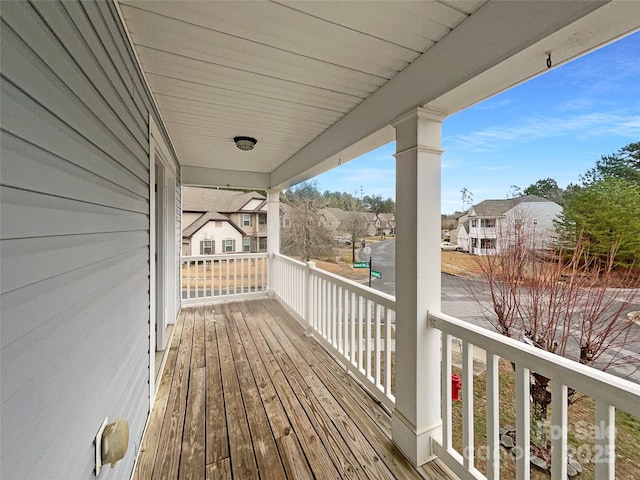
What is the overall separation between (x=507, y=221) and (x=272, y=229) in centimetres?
437

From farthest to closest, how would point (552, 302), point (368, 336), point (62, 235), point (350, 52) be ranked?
point (368, 336) < point (350, 52) < point (552, 302) < point (62, 235)

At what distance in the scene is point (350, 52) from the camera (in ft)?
5.44

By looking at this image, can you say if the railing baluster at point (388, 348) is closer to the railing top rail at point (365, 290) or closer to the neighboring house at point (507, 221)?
the railing top rail at point (365, 290)

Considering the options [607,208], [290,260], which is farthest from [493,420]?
[290,260]

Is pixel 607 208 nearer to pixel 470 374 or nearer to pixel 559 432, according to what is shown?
pixel 559 432

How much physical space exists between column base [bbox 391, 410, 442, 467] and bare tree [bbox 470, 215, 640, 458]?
21.3 inches

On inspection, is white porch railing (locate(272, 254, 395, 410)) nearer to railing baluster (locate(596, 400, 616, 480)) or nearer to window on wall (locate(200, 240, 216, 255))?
railing baluster (locate(596, 400, 616, 480))

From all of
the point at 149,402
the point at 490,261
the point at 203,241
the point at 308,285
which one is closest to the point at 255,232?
the point at 203,241

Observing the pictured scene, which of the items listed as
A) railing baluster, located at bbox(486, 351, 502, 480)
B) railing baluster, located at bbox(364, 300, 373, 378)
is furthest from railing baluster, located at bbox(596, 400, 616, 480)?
railing baluster, located at bbox(364, 300, 373, 378)

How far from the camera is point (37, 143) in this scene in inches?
28.3

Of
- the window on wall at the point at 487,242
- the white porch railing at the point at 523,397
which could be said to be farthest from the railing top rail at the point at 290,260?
the window on wall at the point at 487,242

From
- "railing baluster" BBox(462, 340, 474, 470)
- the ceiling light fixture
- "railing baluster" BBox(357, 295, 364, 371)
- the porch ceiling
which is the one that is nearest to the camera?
the porch ceiling

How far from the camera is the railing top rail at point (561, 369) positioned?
94cm

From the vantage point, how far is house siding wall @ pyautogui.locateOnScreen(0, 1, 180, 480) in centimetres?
63
